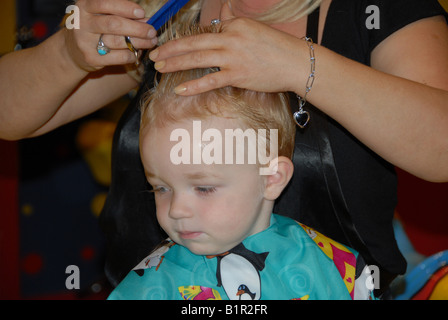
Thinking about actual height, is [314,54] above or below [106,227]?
above

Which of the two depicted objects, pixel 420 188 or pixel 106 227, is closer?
pixel 106 227

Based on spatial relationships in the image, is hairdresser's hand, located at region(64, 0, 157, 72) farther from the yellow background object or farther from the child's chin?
the yellow background object

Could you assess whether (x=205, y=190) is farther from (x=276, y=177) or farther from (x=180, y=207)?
(x=276, y=177)

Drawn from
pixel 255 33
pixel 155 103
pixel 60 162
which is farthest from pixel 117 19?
pixel 60 162

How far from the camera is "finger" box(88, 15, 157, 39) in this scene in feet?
3.22

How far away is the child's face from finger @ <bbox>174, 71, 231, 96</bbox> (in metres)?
0.07

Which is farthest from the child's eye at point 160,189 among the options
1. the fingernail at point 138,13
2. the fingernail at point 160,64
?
the fingernail at point 138,13

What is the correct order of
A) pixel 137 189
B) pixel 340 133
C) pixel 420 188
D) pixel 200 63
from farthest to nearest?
pixel 420 188
pixel 137 189
pixel 340 133
pixel 200 63

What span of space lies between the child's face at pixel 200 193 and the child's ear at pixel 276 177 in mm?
39

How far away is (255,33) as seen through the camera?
2.95 ft

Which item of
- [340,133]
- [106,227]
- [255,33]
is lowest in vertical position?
[106,227]

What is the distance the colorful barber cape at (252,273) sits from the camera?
3.35 feet

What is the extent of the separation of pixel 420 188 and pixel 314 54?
1.23 meters
